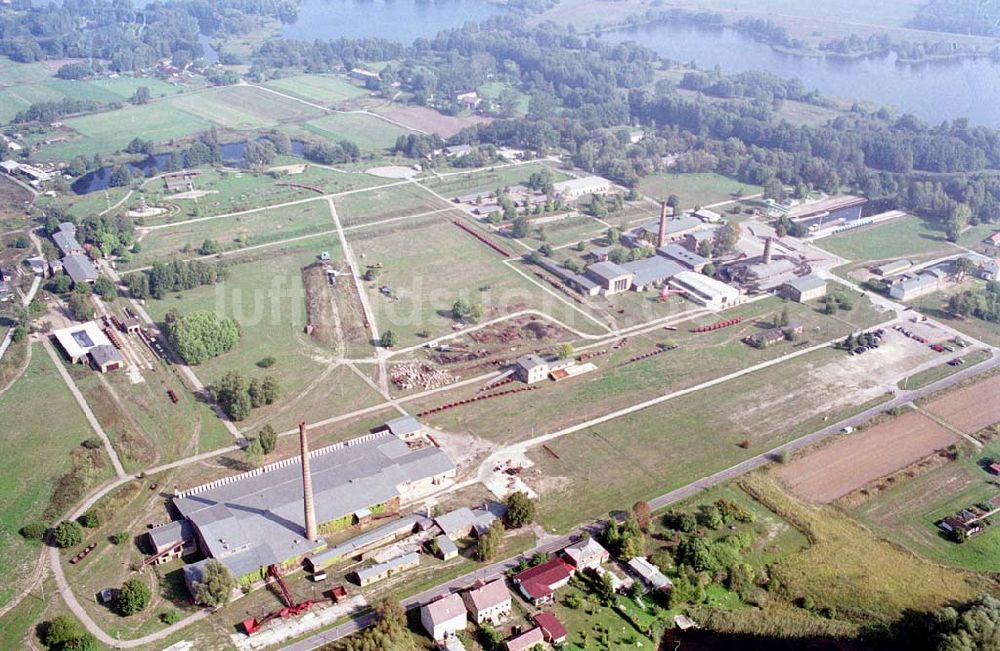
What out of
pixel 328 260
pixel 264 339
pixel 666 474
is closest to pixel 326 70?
pixel 328 260

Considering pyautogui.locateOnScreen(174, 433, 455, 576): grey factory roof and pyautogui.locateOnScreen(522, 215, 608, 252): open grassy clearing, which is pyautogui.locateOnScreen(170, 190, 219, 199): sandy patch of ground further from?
pyautogui.locateOnScreen(174, 433, 455, 576): grey factory roof

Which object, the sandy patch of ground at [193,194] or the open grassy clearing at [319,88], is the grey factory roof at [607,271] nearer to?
the sandy patch of ground at [193,194]

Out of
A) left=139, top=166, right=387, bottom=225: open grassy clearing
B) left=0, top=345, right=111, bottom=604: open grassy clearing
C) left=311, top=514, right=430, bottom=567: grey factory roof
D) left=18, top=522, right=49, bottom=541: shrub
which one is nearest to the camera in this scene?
left=311, top=514, right=430, bottom=567: grey factory roof

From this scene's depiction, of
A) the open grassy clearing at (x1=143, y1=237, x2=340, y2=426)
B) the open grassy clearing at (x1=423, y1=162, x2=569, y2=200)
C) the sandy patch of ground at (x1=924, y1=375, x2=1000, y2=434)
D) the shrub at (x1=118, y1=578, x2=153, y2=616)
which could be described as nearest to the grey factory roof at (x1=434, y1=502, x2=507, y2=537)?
the shrub at (x1=118, y1=578, x2=153, y2=616)

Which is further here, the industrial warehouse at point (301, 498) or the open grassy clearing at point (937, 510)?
the open grassy clearing at point (937, 510)

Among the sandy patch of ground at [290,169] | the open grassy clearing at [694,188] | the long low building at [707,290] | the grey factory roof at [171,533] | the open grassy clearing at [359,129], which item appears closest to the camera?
the grey factory roof at [171,533]

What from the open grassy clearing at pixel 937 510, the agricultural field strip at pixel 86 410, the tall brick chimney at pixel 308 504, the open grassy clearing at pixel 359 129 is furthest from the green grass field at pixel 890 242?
the agricultural field strip at pixel 86 410
